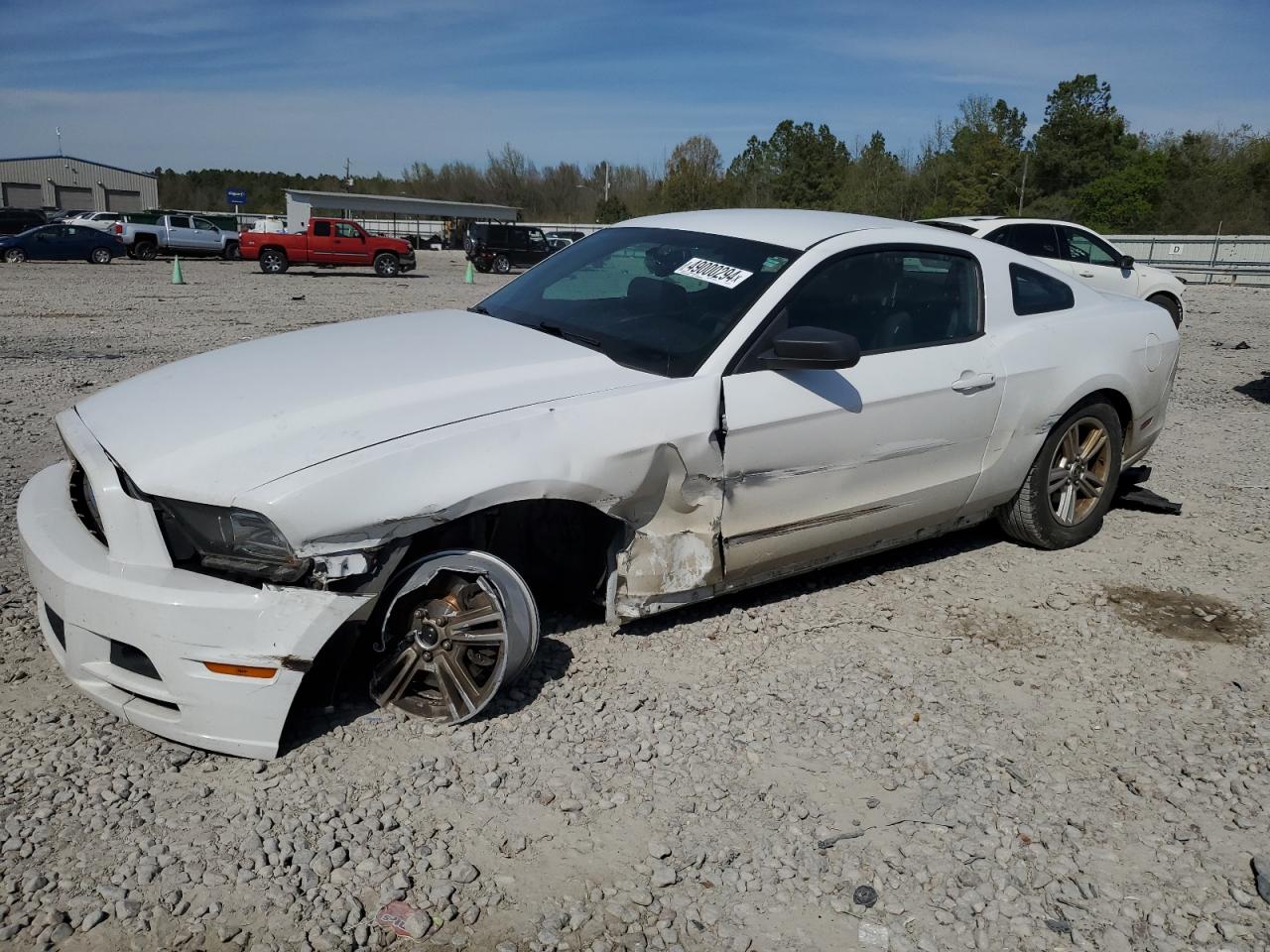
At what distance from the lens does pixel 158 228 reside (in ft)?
105

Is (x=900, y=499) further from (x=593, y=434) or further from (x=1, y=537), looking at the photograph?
(x=1, y=537)

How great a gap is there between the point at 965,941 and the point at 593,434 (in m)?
1.80

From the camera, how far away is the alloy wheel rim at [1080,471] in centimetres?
485

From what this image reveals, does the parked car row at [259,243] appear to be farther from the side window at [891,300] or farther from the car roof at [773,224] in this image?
the side window at [891,300]

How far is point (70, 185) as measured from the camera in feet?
244

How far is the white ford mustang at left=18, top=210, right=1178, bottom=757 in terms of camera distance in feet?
9.22

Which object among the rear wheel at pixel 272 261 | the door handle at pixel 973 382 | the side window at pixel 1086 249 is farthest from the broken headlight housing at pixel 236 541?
the rear wheel at pixel 272 261

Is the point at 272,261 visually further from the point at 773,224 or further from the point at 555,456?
the point at 555,456

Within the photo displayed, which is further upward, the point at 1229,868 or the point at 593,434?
the point at 593,434

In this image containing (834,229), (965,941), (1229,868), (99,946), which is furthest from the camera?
(834,229)

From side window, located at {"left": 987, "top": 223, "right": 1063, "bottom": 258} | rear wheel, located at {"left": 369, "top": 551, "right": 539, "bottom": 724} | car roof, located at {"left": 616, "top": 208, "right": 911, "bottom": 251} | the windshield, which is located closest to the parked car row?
side window, located at {"left": 987, "top": 223, "right": 1063, "bottom": 258}

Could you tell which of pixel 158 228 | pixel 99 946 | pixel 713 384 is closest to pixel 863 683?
pixel 713 384

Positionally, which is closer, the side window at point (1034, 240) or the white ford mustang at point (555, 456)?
the white ford mustang at point (555, 456)

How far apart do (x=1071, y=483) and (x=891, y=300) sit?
1541mm
